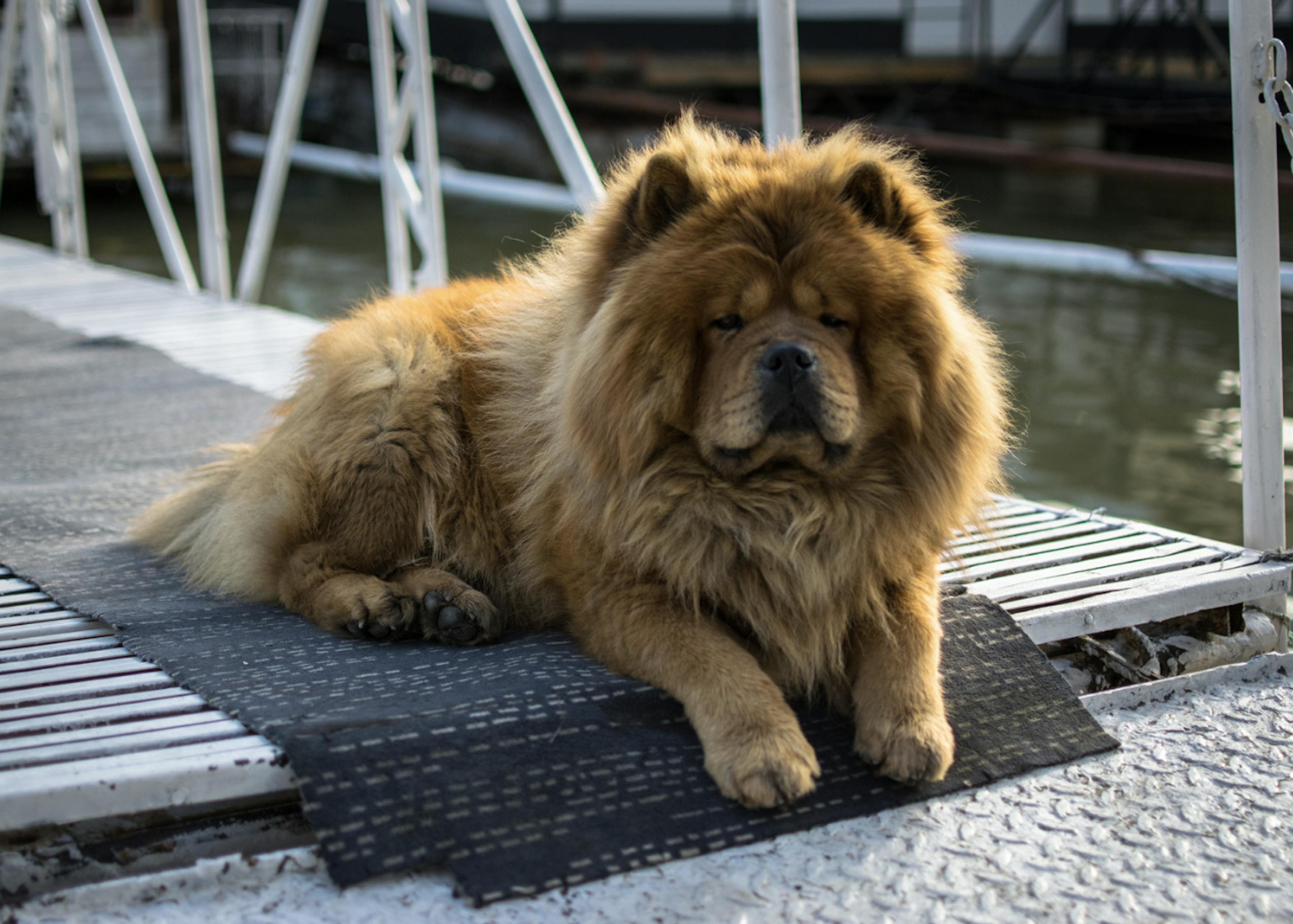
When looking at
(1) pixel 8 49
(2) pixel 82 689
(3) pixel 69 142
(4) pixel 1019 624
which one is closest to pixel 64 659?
(2) pixel 82 689

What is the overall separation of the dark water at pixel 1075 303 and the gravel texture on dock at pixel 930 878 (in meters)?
1.00

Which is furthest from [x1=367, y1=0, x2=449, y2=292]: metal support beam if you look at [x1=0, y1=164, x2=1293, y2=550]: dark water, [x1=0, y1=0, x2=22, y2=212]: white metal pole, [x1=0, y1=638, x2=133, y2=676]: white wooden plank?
[x1=0, y1=0, x2=22, y2=212]: white metal pole

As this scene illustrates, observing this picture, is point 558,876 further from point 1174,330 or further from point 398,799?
point 1174,330

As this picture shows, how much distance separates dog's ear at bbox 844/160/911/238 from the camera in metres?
2.14

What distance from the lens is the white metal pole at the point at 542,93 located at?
4.20m

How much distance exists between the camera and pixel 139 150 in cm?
743

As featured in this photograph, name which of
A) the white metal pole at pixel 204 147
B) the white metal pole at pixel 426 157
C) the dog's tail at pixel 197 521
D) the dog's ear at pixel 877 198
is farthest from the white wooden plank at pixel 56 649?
the white metal pole at pixel 204 147

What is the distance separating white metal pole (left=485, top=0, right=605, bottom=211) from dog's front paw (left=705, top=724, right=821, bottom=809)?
2581mm

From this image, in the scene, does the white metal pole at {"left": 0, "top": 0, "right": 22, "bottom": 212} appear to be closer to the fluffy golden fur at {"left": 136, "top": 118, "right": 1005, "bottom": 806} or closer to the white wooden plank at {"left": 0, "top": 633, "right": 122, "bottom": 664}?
the white wooden plank at {"left": 0, "top": 633, "right": 122, "bottom": 664}

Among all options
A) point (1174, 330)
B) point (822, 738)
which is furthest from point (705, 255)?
point (1174, 330)

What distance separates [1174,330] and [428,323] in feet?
19.3

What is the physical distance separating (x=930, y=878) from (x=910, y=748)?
224 millimetres

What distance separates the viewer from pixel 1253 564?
275cm

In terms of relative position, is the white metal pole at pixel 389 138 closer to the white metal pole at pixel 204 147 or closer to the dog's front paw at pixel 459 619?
the white metal pole at pixel 204 147
